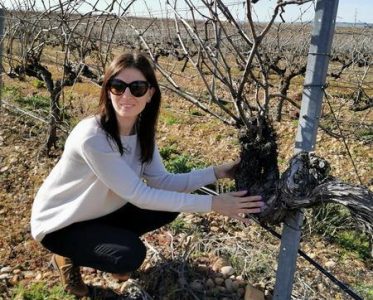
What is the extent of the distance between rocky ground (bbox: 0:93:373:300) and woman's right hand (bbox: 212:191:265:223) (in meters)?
0.58

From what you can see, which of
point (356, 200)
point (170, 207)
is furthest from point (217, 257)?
point (356, 200)

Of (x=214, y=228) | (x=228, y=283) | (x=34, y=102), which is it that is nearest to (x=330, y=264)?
(x=214, y=228)

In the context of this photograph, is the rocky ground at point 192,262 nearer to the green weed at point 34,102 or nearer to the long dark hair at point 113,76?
the long dark hair at point 113,76

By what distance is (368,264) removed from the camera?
9.59 feet

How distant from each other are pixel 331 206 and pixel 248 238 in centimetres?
81

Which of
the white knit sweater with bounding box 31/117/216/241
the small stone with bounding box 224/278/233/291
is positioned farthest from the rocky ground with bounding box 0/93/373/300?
the white knit sweater with bounding box 31/117/216/241

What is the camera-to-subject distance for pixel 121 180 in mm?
1909

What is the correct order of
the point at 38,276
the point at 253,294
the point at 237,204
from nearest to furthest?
the point at 237,204, the point at 253,294, the point at 38,276

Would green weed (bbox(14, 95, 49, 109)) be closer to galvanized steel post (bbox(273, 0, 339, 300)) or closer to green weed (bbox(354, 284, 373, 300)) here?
green weed (bbox(354, 284, 373, 300))

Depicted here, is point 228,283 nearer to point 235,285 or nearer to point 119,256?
point 235,285

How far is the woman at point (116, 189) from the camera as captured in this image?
190 cm

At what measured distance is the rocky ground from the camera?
2262 mm

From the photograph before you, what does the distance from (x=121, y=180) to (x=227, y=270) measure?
2.66 feet

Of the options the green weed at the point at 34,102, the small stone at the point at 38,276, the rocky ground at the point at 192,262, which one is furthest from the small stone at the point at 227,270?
the green weed at the point at 34,102
